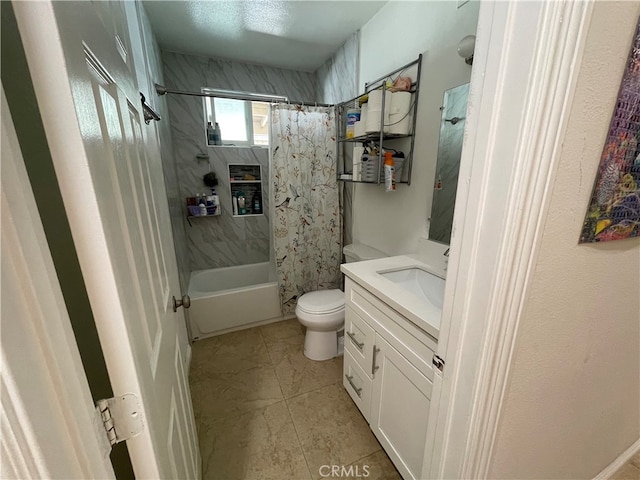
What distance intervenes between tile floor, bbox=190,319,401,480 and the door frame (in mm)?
848

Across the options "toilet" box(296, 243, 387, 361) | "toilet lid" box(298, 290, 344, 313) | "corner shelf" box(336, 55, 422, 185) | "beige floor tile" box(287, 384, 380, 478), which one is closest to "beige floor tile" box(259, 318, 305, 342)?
"toilet" box(296, 243, 387, 361)

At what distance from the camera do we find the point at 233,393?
1729 millimetres

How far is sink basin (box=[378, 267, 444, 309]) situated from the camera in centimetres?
140

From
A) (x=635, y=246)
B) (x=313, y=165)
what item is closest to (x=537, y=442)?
(x=635, y=246)

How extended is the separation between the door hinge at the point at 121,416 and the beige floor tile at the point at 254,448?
1.11m

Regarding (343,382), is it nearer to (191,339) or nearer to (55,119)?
(191,339)

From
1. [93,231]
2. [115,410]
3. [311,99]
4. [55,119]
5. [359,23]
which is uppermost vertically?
[359,23]

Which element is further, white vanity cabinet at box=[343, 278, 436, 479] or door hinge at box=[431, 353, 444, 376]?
white vanity cabinet at box=[343, 278, 436, 479]

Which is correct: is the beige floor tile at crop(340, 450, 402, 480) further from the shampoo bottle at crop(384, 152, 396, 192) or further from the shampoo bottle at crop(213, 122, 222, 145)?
the shampoo bottle at crop(213, 122, 222, 145)

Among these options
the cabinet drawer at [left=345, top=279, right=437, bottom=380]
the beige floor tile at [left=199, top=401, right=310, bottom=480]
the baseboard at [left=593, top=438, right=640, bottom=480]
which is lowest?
the beige floor tile at [left=199, top=401, right=310, bottom=480]

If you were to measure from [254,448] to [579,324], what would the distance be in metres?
1.52

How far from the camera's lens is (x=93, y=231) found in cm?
38

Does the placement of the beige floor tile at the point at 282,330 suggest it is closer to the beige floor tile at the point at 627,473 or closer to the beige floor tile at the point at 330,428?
the beige floor tile at the point at 330,428

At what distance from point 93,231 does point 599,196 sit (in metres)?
1.00
